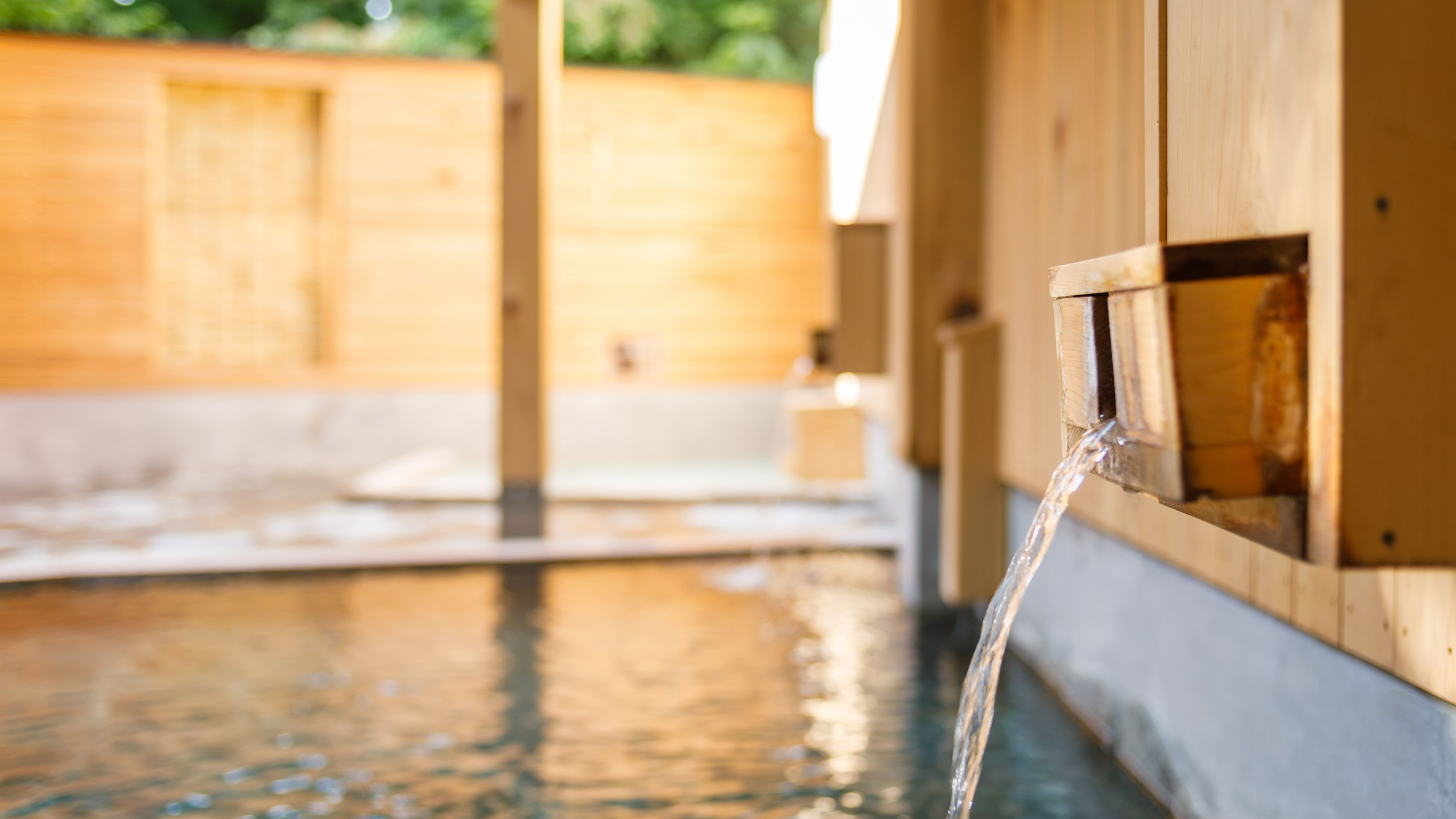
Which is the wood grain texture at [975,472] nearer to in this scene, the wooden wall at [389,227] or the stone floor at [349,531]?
the stone floor at [349,531]

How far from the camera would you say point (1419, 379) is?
3.23ft

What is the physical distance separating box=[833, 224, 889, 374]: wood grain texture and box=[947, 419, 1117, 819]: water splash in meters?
2.30

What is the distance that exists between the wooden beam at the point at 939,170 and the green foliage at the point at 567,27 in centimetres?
1084

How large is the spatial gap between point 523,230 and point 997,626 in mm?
3170

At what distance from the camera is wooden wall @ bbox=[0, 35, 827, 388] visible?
7.69 m

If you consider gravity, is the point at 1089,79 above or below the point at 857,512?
above

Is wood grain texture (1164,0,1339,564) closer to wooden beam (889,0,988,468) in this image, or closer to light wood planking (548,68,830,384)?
wooden beam (889,0,988,468)

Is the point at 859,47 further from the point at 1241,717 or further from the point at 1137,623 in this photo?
the point at 1241,717

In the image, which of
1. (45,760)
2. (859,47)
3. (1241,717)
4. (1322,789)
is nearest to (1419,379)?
(1322,789)

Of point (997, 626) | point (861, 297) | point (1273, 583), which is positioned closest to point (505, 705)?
point (997, 626)

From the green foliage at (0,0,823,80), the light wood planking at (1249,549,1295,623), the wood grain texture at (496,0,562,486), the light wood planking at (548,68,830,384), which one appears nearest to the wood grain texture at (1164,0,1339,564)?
the light wood planking at (1249,549,1295,623)

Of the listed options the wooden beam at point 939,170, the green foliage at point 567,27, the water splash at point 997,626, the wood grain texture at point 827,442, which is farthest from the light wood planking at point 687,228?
the water splash at point 997,626

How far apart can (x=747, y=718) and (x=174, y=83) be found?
729cm

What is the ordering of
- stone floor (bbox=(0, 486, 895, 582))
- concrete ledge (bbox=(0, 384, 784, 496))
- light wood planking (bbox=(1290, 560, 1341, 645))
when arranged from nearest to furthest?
1. light wood planking (bbox=(1290, 560, 1341, 645))
2. stone floor (bbox=(0, 486, 895, 582))
3. concrete ledge (bbox=(0, 384, 784, 496))
